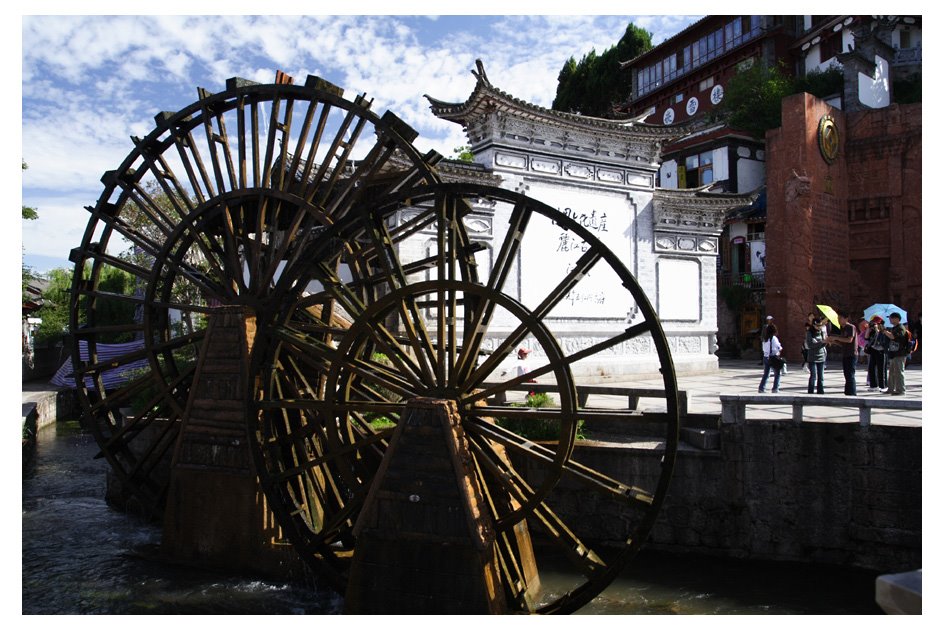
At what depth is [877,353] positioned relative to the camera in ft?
39.0

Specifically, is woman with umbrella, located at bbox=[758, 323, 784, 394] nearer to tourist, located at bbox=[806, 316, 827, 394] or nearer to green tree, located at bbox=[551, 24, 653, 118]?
tourist, located at bbox=[806, 316, 827, 394]

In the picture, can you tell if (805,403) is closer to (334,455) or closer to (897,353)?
(897,353)

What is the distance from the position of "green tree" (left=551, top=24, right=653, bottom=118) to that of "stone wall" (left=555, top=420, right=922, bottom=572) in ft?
107

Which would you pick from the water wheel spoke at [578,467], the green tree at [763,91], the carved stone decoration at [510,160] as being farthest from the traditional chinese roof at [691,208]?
the water wheel spoke at [578,467]

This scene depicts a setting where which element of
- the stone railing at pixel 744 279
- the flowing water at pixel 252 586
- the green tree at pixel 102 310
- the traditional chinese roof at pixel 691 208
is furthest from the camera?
the stone railing at pixel 744 279

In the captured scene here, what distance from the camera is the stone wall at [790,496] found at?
7410 millimetres

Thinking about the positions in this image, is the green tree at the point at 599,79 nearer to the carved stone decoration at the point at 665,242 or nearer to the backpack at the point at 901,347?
A: the carved stone decoration at the point at 665,242

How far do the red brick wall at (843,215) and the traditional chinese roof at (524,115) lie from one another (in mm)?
6391

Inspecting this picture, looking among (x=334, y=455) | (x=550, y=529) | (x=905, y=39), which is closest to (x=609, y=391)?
(x=550, y=529)

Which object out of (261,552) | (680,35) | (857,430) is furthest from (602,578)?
(680,35)

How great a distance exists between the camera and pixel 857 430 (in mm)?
7637

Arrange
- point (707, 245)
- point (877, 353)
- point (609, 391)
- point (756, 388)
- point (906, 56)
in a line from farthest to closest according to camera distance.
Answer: point (906, 56) → point (707, 245) → point (756, 388) → point (877, 353) → point (609, 391)

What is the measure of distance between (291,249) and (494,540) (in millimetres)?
4548

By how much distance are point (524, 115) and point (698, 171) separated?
14799 millimetres
